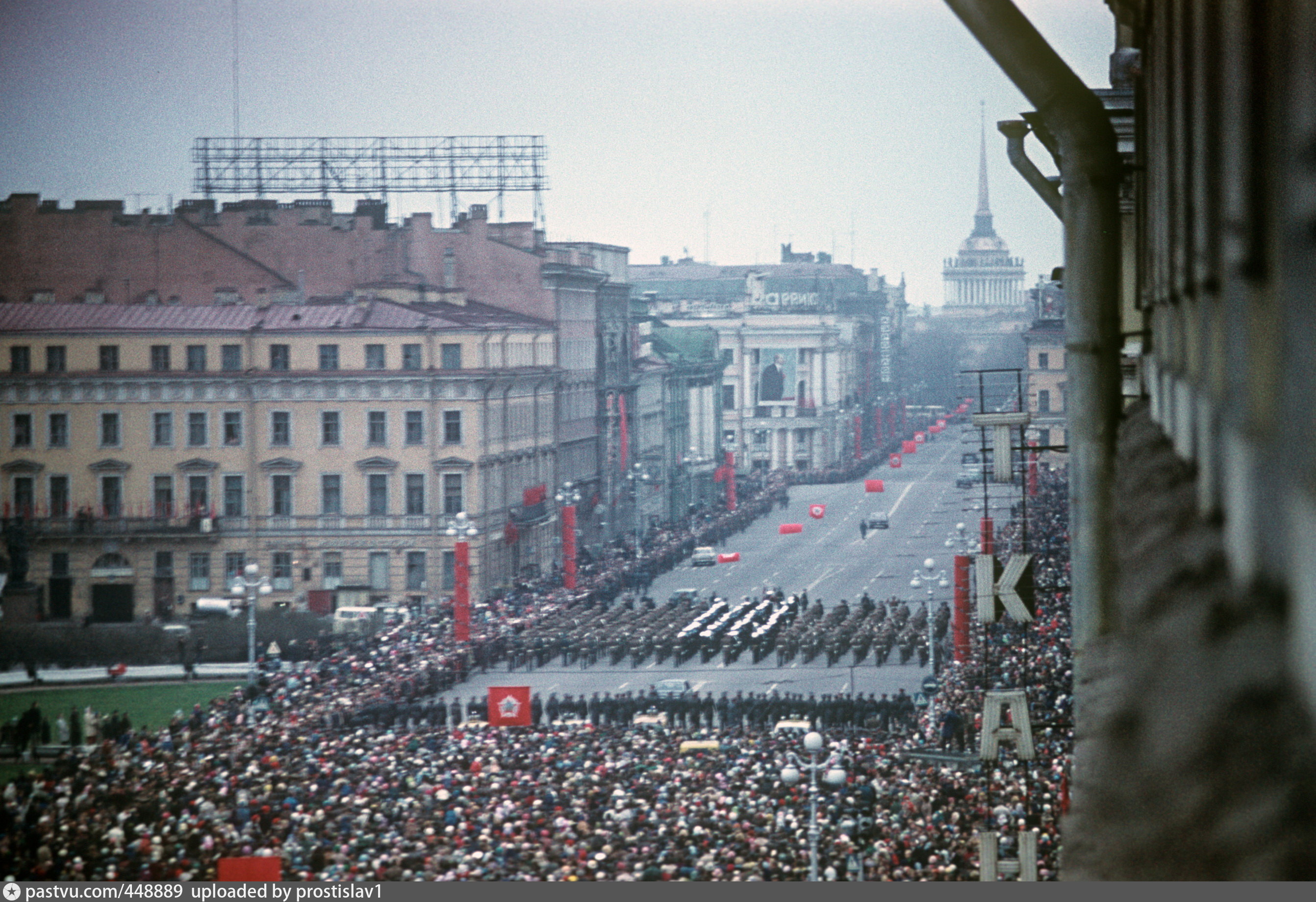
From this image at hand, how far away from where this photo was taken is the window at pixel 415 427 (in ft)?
136

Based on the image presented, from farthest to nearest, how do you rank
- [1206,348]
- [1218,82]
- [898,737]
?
[898,737] → [1206,348] → [1218,82]

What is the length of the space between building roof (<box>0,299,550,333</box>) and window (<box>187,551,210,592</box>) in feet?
16.8

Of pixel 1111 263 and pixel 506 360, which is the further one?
pixel 506 360

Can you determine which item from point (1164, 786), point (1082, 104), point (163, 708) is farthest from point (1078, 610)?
point (163, 708)

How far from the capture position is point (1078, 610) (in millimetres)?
7242

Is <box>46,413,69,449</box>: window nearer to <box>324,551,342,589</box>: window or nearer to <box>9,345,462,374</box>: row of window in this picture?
<box>9,345,462,374</box>: row of window

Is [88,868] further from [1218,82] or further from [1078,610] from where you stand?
[1218,82]

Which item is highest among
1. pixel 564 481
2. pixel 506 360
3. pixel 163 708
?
pixel 506 360

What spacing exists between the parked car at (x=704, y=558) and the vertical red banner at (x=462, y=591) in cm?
994

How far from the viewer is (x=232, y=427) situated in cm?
4069

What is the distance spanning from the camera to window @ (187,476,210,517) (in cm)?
4031

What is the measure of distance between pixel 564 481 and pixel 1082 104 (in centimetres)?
4540

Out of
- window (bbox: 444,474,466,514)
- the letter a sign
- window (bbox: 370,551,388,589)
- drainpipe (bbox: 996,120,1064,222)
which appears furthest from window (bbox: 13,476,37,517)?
drainpipe (bbox: 996,120,1064,222)

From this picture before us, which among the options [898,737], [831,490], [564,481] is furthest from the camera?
[831,490]
